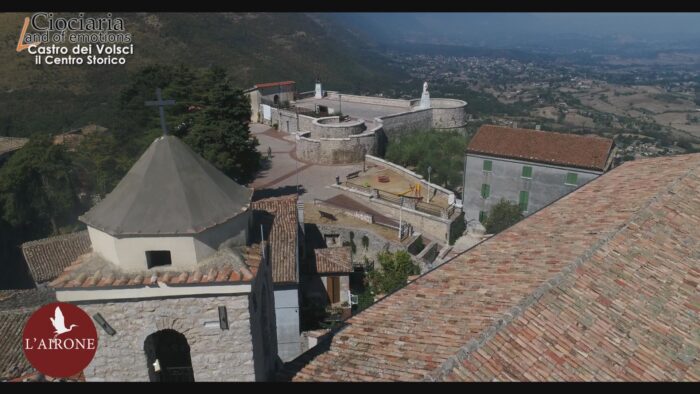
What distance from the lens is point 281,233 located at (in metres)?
18.3

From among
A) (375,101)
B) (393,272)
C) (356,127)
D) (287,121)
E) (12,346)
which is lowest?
(393,272)

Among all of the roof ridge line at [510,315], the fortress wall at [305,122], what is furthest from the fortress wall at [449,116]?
the roof ridge line at [510,315]

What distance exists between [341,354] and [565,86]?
166 m

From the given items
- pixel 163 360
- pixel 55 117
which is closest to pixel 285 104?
pixel 55 117

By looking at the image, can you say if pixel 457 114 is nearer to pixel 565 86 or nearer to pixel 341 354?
pixel 341 354

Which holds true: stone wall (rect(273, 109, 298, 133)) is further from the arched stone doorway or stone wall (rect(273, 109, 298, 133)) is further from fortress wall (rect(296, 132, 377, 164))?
the arched stone doorway

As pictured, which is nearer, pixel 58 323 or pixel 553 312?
pixel 58 323

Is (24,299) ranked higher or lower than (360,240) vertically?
lower

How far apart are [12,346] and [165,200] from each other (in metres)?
14.3

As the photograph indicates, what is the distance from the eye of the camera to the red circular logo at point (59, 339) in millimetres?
5434

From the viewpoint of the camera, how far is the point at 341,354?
802 cm

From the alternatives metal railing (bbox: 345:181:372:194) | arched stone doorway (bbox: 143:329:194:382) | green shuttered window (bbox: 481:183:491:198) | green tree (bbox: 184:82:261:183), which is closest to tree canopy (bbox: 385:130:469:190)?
green shuttered window (bbox: 481:183:491:198)

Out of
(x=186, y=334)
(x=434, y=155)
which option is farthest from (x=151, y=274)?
(x=434, y=155)

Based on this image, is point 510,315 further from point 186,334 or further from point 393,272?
point 393,272
